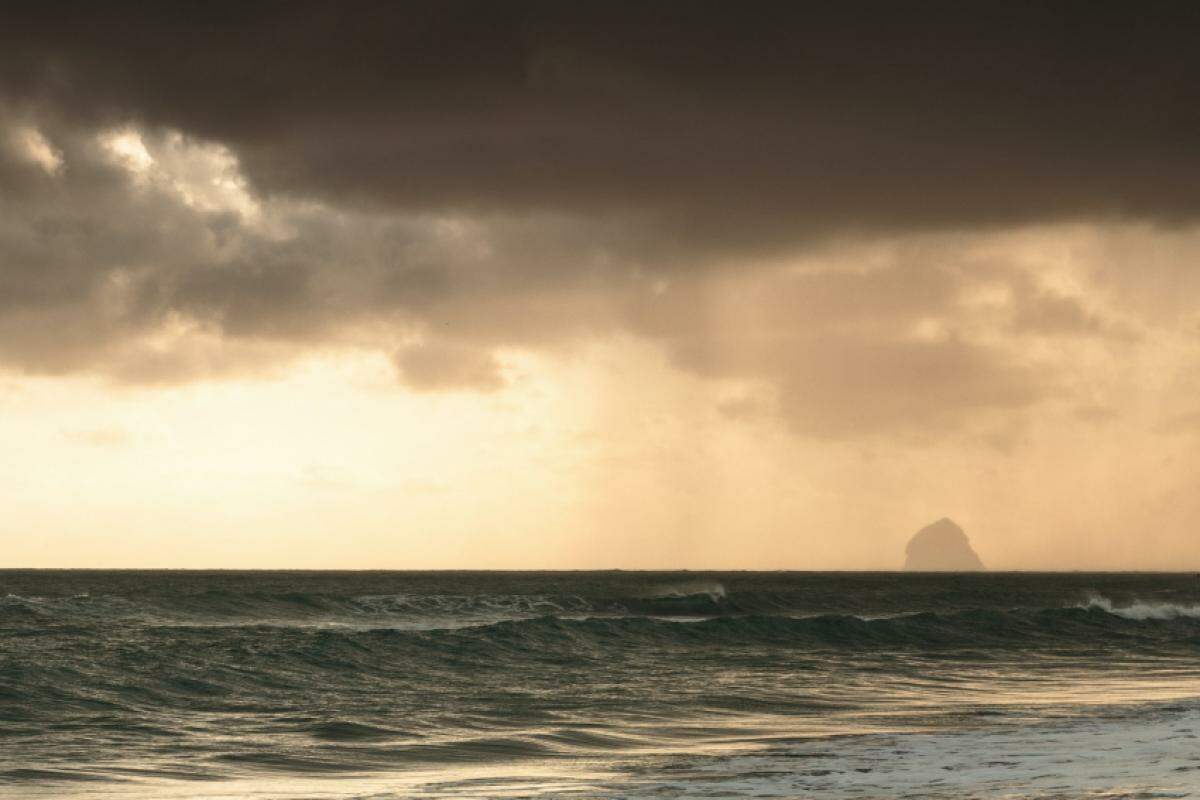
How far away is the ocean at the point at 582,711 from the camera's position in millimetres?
17391

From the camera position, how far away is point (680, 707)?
88.3ft

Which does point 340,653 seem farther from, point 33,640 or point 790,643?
point 790,643

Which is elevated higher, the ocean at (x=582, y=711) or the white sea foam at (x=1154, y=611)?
the white sea foam at (x=1154, y=611)

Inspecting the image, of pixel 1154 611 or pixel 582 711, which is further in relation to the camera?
pixel 1154 611

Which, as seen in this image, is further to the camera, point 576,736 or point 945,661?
point 945,661

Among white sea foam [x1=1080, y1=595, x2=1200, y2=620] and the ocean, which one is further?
white sea foam [x1=1080, y1=595, x2=1200, y2=620]

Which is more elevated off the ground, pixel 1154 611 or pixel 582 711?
pixel 1154 611

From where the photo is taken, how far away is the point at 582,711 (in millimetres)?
26250

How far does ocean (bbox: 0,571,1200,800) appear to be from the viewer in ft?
57.1

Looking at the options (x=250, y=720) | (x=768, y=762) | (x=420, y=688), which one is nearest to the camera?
(x=768, y=762)

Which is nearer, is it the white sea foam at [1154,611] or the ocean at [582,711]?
the ocean at [582,711]

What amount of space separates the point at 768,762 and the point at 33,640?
2685 cm

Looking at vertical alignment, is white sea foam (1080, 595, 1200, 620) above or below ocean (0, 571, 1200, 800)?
above

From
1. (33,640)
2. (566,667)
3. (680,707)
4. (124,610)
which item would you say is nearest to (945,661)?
(566,667)
